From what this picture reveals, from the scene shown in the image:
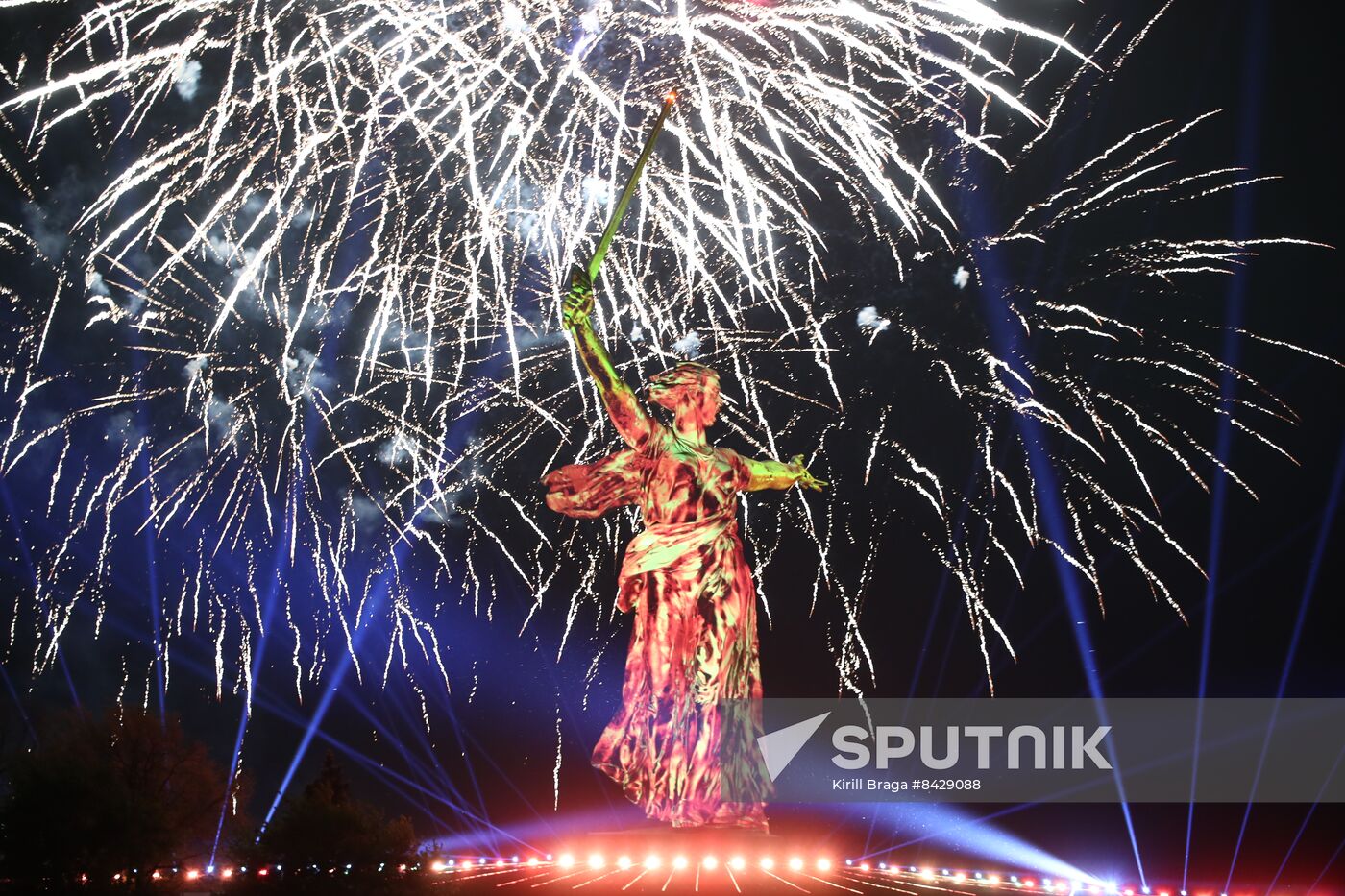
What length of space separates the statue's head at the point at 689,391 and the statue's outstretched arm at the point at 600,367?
0.63 m

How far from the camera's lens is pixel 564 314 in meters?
19.7

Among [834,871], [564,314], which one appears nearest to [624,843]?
[834,871]

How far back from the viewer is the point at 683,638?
21.0 m

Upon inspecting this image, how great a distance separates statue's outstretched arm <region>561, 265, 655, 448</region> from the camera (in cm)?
1953

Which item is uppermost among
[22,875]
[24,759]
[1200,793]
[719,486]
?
[719,486]

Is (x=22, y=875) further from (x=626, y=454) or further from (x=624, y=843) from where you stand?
(x=626, y=454)

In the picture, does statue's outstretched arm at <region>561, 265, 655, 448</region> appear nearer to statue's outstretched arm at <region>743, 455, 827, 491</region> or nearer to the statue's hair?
the statue's hair

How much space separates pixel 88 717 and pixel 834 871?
15.1m

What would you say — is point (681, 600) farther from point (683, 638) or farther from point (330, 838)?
point (330, 838)

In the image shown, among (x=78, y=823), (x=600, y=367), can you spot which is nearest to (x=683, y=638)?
(x=600, y=367)

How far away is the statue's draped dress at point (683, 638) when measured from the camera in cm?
2033

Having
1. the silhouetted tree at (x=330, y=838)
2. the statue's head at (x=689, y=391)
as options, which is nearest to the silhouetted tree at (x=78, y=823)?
the silhouetted tree at (x=330, y=838)

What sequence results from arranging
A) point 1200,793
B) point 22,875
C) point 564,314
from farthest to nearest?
1. point 1200,793
2. point 564,314
3. point 22,875

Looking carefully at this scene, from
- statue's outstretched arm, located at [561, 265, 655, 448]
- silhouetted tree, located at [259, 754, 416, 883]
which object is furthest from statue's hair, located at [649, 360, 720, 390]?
silhouetted tree, located at [259, 754, 416, 883]
